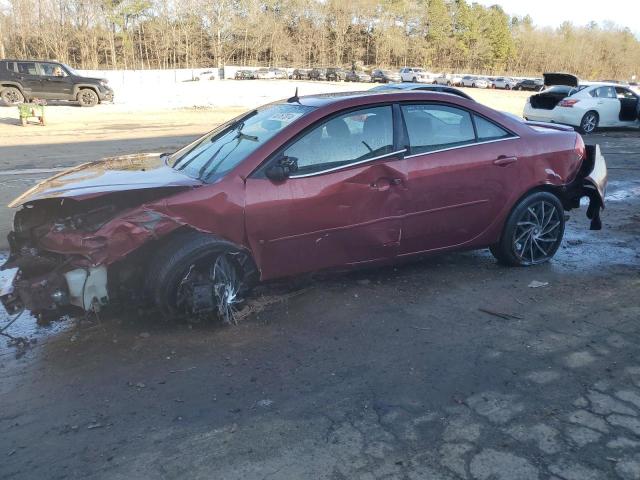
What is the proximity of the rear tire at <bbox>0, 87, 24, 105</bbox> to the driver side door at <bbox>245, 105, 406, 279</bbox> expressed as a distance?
76.7ft

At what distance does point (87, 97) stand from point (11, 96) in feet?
9.79

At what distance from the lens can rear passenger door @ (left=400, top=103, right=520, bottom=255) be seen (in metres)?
4.49

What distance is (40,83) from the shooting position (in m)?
23.6

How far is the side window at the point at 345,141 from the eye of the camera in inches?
164

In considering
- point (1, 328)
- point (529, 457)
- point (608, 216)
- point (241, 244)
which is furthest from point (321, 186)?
point (608, 216)

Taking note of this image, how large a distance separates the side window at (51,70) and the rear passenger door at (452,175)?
23.4 metres

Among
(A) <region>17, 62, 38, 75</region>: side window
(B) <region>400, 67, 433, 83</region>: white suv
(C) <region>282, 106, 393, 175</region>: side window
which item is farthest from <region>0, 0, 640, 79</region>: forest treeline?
(C) <region>282, 106, 393, 175</region>: side window

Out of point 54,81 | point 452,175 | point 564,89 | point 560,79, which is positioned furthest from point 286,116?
point 54,81

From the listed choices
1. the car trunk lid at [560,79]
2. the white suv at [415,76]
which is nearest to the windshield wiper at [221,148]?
the car trunk lid at [560,79]

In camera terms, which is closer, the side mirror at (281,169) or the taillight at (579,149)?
the side mirror at (281,169)

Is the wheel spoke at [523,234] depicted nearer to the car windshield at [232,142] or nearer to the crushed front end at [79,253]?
the car windshield at [232,142]

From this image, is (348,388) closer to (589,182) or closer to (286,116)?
(286,116)

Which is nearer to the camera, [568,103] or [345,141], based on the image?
[345,141]

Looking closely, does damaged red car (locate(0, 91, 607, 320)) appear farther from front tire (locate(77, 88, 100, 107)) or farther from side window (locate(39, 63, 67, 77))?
front tire (locate(77, 88, 100, 107))
